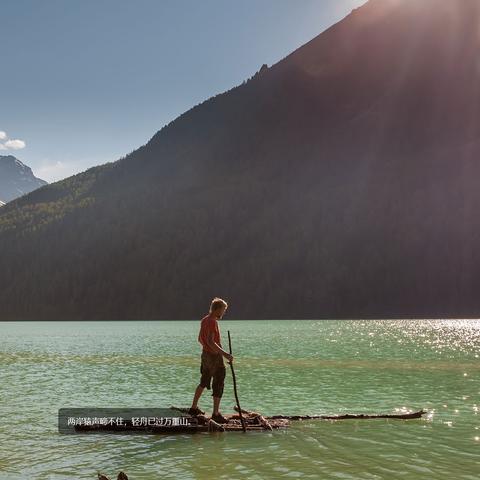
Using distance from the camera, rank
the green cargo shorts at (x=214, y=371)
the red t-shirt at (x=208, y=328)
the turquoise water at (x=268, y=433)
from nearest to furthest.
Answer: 1. the turquoise water at (x=268, y=433)
2. the red t-shirt at (x=208, y=328)
3. the green cargo shorts at (x=214, y=371)

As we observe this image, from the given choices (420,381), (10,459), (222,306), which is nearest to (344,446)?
(222,306)

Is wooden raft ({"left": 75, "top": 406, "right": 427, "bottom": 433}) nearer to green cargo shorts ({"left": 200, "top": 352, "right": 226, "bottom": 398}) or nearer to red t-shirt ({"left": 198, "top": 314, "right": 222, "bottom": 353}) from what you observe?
green cargo shorts ({"left": 200, "top": 352, "right": 226, "bottom": 398})

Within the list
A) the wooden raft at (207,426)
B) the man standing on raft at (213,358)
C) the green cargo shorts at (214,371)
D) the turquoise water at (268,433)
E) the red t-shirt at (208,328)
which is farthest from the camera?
the green cargo shorts at (214,371)

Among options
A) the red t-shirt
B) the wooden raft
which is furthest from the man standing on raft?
the wooden raft

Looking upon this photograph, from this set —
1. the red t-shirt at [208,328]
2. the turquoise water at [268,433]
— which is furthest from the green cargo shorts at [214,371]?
the turquoise water at [268,433]

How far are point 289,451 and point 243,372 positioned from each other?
25538 mm

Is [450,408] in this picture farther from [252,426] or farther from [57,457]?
[57,457]

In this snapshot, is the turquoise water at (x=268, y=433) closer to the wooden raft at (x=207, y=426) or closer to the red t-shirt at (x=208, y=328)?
the wooden raft at (x=207, y=426)

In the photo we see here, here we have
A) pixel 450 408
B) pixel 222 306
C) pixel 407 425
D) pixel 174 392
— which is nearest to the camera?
pixel 222 306

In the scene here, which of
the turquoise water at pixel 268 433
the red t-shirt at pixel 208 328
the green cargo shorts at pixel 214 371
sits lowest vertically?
the turquoise water at pixel 268 433

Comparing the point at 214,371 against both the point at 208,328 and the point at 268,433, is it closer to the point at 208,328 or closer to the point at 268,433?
the point at 208,328

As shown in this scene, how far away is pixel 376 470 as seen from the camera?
1584 centimetres

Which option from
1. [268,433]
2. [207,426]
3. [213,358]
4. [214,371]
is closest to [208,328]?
[213,358]

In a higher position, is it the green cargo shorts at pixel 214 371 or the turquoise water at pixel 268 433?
the green cargo shorts at pixel 214 371
